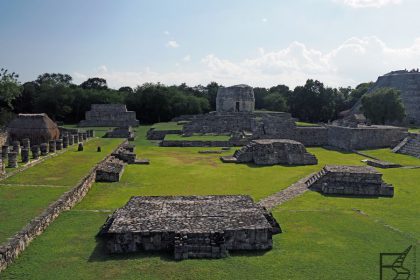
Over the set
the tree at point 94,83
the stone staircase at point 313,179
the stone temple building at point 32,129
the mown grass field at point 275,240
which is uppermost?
the tree at point 94,83

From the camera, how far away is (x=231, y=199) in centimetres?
1120

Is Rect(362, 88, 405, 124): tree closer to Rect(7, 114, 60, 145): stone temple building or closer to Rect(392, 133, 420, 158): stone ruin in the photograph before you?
Rect(392, 133, 420, 158): stone ruin

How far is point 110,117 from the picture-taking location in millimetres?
47031

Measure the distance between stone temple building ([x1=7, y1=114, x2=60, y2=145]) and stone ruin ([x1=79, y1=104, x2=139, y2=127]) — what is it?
21.1 m

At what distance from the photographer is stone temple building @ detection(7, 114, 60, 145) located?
2484 cm

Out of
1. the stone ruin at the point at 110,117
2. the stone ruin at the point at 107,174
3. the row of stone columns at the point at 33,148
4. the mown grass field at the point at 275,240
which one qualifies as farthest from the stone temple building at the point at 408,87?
the stone ruin at the point at 107,174

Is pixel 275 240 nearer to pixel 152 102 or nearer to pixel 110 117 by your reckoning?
pixel 110 117

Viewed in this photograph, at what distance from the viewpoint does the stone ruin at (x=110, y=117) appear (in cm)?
4691

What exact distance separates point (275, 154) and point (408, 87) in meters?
37.1

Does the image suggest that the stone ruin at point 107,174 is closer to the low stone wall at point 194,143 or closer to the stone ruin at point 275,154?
the stone ruin at point 275,154

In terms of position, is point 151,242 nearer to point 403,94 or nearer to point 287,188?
point 287,188

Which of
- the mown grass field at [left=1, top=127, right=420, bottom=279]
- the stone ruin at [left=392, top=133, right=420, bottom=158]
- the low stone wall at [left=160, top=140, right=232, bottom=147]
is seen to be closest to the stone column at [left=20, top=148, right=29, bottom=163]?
the mown grass field at [left=1, top=127, right=420, bottom=279]

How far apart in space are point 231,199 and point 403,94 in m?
47.8

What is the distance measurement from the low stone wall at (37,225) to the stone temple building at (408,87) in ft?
141
